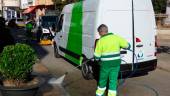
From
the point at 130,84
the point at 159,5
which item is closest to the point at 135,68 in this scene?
the point at 130,84

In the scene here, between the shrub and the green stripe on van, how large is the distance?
151 inches

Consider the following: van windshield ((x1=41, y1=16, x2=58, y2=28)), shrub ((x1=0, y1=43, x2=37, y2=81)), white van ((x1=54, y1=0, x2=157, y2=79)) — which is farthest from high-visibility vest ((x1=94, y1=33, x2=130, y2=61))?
van windshield ((x1=41, y1=16, x2=58, y2=28))

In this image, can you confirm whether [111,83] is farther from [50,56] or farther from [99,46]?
[50,56]

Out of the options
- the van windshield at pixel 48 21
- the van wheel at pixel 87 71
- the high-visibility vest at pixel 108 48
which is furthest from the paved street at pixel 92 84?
the van windshield at pixel 48 21

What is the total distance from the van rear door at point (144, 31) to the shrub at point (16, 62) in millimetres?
3661

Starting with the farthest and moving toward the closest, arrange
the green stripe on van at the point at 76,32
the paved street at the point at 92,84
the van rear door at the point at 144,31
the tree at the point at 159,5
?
the tree at the point at 159,5 < the green stripe on van at the point at 76,32 < the van rear door at the point at 144,31 < the paved street at the point at 92,84

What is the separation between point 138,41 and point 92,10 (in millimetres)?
1651

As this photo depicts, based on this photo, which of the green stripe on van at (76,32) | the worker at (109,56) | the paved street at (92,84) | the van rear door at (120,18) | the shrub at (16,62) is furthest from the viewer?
the green stripe on van at (76,32)

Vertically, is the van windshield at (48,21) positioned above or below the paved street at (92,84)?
above

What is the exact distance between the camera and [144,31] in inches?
456

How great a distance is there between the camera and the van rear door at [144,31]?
11.4m

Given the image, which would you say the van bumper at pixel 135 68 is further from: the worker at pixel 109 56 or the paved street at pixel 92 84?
the worker at pixel 109 56

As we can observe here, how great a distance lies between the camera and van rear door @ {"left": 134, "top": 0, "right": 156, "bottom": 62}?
37.6ft

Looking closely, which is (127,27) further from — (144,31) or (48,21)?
(48,21)
